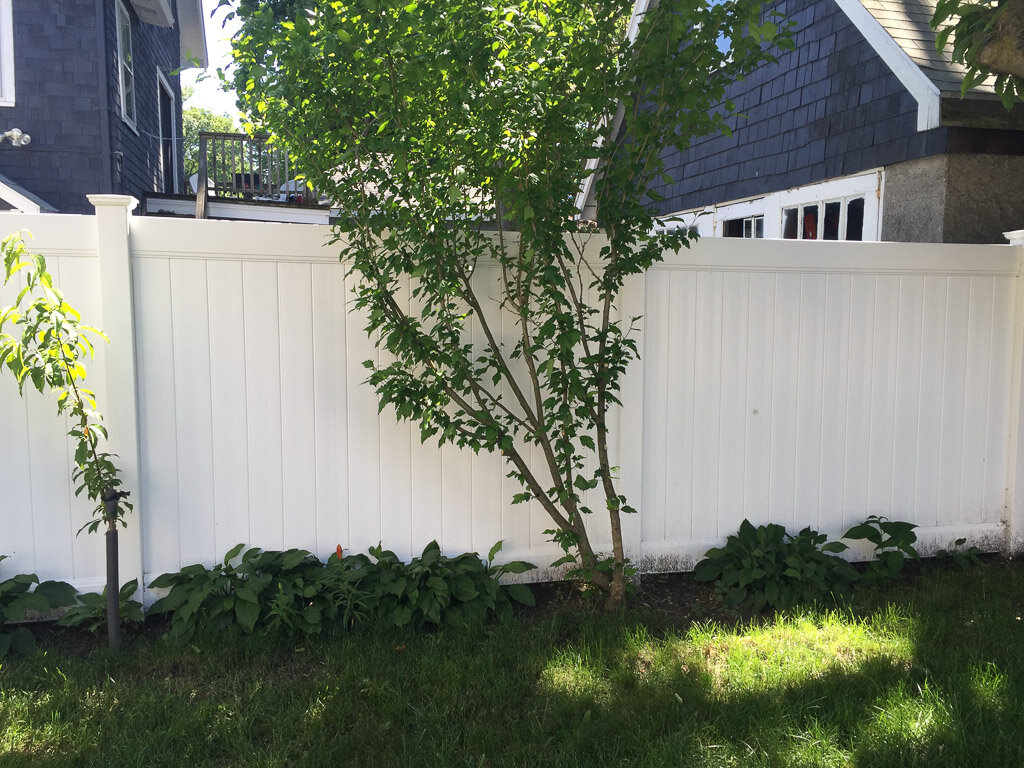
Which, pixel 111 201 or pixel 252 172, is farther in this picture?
pixel 252 172

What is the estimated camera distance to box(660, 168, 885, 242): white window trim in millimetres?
5895

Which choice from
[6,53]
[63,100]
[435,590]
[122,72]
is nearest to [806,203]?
[435,590]

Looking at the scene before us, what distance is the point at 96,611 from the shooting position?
351cm

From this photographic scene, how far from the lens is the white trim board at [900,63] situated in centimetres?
504

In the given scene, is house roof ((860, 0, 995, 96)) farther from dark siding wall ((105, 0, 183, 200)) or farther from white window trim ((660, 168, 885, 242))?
dark siding wall ((105, 0, 183, 200))

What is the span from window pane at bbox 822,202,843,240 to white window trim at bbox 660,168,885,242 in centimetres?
6

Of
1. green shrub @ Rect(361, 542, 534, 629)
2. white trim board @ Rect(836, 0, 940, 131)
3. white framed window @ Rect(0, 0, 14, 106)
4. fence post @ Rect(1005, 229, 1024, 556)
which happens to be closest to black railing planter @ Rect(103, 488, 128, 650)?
green shrub @ Rect(361, 542, 534, 629)

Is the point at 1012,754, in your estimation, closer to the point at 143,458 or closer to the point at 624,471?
the point at 624,471

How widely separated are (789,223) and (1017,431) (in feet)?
9.99

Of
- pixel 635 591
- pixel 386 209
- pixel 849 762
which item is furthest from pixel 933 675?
pixel 386 209

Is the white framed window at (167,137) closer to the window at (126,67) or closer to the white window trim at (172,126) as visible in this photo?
the white window trim at (172,126)

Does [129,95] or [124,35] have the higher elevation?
[124,35]

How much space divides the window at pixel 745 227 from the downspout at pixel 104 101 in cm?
596

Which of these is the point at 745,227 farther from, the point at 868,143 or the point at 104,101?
the point at 104,101
